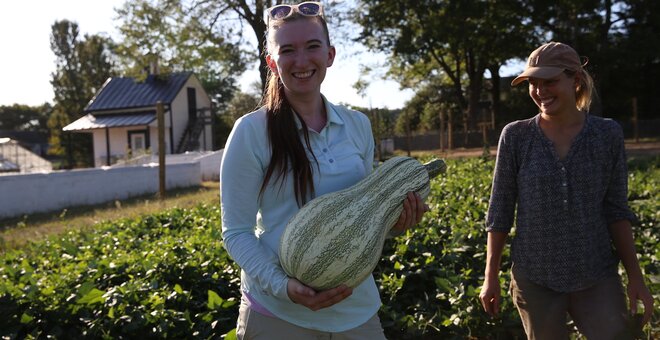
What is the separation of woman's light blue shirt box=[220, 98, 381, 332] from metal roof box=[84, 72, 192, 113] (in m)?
34.2

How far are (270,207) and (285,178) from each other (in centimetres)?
13

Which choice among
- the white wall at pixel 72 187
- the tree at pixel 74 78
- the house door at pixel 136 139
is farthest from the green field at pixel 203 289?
the tree at pixel 74 78

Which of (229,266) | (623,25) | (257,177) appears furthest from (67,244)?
(623,25)

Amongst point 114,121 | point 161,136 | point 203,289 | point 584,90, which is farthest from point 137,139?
point 584,90

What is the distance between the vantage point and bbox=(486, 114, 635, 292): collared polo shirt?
8.14 feet

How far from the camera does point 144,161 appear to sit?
2522cm

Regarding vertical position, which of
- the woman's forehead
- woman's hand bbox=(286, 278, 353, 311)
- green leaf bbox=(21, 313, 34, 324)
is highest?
the woman's forehead

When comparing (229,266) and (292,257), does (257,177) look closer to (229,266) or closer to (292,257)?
(292,257)

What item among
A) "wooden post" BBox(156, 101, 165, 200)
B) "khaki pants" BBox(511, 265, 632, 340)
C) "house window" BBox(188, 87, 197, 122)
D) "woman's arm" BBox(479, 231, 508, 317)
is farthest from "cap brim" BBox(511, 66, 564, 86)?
"house window" BBox(188, 87, 197, 122)

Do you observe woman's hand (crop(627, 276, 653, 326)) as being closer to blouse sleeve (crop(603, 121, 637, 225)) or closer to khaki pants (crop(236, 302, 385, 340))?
blouse sleeve (crop(603, 121, 637, 225))

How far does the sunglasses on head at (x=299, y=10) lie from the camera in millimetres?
2027

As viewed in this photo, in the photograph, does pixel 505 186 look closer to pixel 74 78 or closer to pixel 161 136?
pixel 161 136

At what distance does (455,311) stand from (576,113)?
1607 mm

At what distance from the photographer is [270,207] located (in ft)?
6.64
